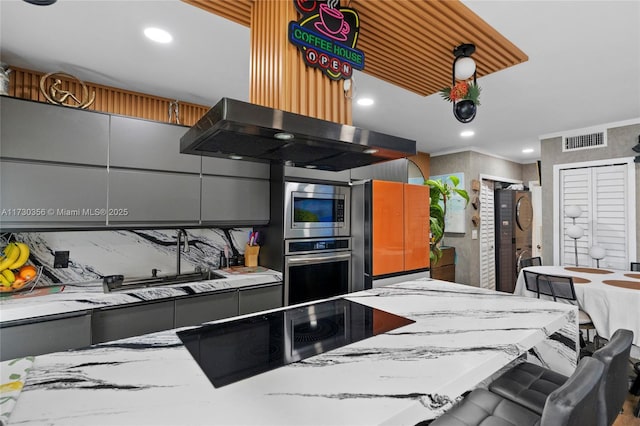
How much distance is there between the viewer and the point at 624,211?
3660 millimetres

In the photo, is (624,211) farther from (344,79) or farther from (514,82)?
(344,79)

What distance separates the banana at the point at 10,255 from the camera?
76.8 inches

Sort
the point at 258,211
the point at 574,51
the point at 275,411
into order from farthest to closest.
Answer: the point at 258,211 → the point at 574,51 → the point at 275,411

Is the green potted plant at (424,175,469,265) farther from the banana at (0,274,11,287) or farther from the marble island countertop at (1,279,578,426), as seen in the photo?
the banana at (0,274,11,287)

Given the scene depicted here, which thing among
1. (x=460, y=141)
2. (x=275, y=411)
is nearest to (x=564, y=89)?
(x=460, y=141)

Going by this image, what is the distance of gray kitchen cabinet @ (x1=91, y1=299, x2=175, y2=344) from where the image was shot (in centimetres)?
196

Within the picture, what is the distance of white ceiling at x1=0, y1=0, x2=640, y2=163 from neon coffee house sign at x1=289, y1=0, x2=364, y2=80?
42 cm

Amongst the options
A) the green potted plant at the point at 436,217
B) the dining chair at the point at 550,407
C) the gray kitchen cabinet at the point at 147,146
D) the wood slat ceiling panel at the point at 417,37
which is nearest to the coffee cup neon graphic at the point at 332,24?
the wood slat ceiling panel at the point at 417,37

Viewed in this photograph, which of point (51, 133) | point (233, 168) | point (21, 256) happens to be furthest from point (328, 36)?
point (21, 256)

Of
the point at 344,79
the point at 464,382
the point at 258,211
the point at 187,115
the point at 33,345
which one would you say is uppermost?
the point at 187,115

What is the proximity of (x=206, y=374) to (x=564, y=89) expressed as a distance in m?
3.43

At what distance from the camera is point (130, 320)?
80.6 inches

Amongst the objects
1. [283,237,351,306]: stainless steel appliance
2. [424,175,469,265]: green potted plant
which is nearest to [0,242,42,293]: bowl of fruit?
[283,237,351,306]: stainless steel appliance

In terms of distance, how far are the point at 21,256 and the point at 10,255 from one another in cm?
6
